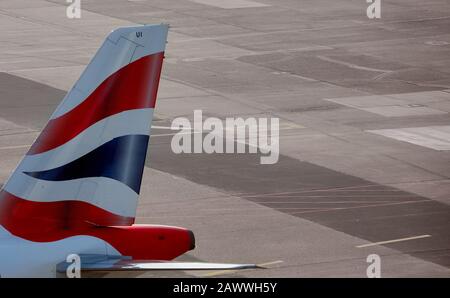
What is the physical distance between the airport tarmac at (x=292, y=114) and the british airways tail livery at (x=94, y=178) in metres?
9.10

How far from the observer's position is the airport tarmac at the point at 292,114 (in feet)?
97.7

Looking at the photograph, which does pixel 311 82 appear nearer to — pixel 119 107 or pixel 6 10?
pixel 6 10

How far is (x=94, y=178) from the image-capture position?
16891 mm

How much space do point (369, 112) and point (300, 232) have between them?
14.3 m

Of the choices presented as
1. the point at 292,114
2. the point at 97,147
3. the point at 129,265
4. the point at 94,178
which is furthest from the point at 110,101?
the point at 292,114

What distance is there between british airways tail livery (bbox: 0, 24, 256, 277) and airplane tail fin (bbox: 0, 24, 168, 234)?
0.01 metres

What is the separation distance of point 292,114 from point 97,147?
2707 cm

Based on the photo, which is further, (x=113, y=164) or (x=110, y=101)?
(x=113, y=164)

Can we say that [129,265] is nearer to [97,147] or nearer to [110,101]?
[97,147]

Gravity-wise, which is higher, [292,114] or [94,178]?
[94,178]

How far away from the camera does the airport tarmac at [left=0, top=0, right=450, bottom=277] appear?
29.8 meters

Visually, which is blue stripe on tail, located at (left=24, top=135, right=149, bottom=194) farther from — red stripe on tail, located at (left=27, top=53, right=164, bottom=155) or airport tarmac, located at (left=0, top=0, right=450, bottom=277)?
airport tarmac, located at (left=0, top=0, right=450, bottom=277)

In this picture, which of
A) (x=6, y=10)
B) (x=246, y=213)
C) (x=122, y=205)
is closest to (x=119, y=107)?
(x=122, y=205)

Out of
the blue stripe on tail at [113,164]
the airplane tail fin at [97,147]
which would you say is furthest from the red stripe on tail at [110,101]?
the blue stripe on tail at [113,164]
